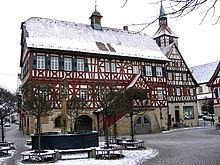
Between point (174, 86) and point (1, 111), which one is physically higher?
point (174, 86)

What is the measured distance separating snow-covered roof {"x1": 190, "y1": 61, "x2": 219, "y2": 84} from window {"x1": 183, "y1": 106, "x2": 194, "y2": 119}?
19863 millimetres

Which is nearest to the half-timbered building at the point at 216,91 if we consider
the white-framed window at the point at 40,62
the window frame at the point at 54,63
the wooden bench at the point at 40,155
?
the window frame at the point at 54,63

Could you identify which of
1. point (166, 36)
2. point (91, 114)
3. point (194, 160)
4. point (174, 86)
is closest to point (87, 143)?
point (194, 160)

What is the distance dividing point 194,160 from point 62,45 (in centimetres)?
1985

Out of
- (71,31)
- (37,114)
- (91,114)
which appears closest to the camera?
(37,114)

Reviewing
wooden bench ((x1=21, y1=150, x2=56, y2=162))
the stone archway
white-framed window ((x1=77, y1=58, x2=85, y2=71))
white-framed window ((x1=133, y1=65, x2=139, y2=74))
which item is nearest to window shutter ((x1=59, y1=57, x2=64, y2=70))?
white-framed window ((x1=77, y1=58, x2=85, y2=71))

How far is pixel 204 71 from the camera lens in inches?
2346

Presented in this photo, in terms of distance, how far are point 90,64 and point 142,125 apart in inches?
325

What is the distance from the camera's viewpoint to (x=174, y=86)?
38.2m

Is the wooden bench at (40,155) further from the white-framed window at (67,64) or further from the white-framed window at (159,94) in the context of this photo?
the white-framed window at (159,94)

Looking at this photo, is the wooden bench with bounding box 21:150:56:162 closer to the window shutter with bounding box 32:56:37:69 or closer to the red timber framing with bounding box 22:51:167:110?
the red timber framing with bounding box 22:51:167:110

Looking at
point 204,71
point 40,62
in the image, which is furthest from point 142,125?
point 204,71

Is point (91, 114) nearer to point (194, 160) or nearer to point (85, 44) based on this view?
point (85, 44)

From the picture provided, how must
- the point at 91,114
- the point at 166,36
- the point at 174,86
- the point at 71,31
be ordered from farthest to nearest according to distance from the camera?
1. the point at 166,36
2. the point at 174,86
3. the point at 71,31
4. the point at 91,114
